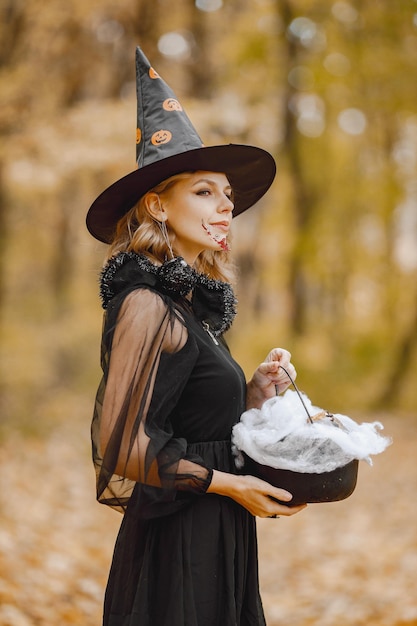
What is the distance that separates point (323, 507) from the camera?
23.3ft

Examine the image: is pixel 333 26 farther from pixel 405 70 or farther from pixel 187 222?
pixel 187 222

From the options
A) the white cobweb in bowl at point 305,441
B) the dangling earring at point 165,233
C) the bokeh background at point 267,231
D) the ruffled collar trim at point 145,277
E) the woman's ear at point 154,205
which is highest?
the bokeh background at point 267,231

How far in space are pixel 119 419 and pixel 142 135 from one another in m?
0.90

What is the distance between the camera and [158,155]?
1955 millimetres

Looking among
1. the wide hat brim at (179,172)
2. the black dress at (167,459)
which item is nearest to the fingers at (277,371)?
the black dress at (167,459)

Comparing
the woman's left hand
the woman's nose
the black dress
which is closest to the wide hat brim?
the woman's nose

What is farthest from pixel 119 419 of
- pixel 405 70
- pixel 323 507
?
pixel 405 70

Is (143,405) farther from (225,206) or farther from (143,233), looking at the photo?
(225,206)

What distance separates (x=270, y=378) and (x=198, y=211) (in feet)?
1.96

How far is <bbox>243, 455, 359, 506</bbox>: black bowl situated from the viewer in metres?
1.74

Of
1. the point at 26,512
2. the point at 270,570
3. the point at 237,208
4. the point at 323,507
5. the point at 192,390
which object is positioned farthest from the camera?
the point at 323,507

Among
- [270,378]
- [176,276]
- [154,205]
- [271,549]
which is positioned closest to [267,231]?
[271,549]

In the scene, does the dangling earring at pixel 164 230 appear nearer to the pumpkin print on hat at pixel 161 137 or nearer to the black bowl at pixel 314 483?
the pumpkin print on hat at pixel 161 137

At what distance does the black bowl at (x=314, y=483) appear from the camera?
1735 mm
